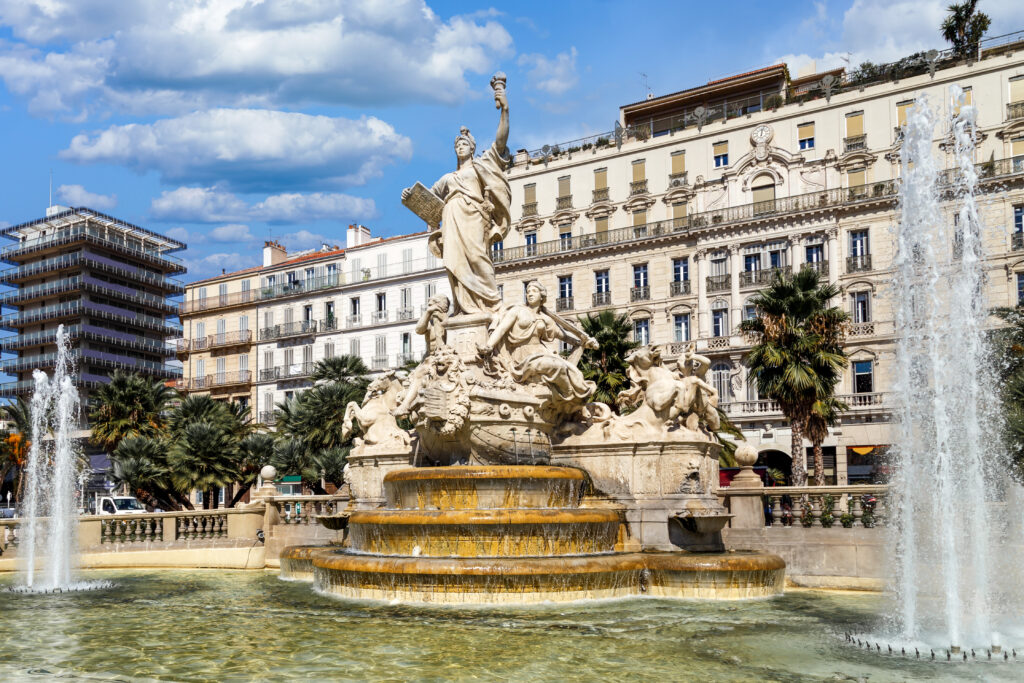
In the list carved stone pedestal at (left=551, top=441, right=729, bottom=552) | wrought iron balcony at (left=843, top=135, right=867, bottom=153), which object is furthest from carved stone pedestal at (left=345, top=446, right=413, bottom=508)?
wrought iron balcony at (left=843, top=135, right=867, bottom=153)

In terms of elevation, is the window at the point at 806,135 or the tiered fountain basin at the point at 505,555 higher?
the window at the point at 806,135

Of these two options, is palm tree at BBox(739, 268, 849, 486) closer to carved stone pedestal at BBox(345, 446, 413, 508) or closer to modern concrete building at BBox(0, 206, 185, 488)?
carved stone pedestal at BBox(345, 446, 413, 508)

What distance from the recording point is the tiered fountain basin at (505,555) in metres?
12.5

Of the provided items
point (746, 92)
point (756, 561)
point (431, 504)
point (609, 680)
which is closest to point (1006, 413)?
point (756, 561)

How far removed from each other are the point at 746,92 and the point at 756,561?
152 feet

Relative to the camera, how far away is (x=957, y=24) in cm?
4984

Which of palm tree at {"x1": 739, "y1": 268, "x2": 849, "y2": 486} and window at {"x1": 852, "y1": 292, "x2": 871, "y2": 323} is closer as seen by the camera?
palm tree at {"x1": 739, "y1": 268, "x2": 849, "y2": 486}

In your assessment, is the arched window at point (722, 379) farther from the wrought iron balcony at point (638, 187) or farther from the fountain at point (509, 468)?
the fountain at point (509, 468)

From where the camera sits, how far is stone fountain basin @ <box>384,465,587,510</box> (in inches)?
A: 547

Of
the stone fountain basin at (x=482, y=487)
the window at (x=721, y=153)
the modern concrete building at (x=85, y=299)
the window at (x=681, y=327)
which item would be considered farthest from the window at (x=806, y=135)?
the modern concrete building at (x=85, y=299)

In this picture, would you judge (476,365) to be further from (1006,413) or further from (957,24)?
(957,24)

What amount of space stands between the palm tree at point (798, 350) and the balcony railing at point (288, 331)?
121 feet

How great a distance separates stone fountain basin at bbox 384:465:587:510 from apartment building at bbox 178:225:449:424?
43.2 metres

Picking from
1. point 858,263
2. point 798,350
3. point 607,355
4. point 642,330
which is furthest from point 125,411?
point 858,263
